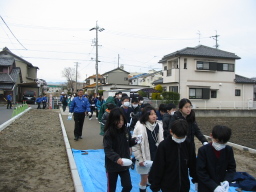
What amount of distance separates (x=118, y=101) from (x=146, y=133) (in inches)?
216

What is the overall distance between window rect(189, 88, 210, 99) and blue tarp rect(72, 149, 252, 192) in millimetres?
19376

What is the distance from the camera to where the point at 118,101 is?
356 inches

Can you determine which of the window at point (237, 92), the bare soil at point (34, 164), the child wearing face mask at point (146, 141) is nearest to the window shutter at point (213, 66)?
the window at point (237, 92)

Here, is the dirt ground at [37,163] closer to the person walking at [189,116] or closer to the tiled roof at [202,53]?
the person walking at [189,116]

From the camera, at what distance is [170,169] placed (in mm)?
2676

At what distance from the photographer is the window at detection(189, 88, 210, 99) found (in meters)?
24.5

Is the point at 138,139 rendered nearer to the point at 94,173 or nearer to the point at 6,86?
the point at 94,173

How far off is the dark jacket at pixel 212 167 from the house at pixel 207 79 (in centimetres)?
2190

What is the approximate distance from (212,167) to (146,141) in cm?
117

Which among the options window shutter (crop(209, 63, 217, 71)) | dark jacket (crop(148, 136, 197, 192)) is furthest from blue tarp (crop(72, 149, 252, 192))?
window shutter (crop(209, 63, 217, 71))

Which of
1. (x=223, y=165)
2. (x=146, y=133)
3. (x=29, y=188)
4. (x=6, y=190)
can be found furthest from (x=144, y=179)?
(x=6, y=190)

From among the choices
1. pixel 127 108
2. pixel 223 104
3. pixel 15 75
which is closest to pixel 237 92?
pixel 223 104

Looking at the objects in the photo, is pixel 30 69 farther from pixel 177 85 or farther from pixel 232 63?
pixel 232 63

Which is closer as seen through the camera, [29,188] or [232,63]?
[29,188]
